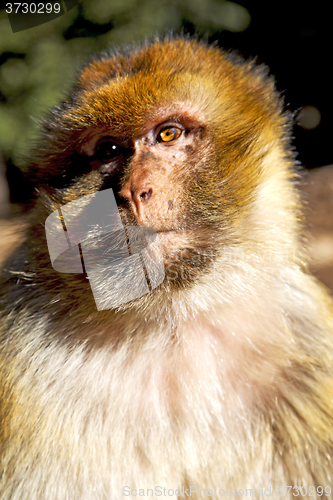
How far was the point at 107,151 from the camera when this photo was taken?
4.10 feet

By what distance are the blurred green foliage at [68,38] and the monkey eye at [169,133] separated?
36 centimetres

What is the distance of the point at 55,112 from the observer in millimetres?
1367

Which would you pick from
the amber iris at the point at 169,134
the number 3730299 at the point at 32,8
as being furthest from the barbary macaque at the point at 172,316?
the number 3730299 at the point at 32,8

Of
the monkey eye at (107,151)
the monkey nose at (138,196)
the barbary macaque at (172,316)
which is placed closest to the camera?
the monkey nose at (138,196)

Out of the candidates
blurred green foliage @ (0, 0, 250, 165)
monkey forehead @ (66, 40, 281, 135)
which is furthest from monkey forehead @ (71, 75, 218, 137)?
blurred green foliage @ (0, 0, 250, 165)

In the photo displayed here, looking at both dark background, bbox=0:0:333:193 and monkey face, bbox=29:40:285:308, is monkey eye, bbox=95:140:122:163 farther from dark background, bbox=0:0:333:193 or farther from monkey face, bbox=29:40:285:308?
dark background, bbox=0:0:333:193

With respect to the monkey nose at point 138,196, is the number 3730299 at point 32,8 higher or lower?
higher

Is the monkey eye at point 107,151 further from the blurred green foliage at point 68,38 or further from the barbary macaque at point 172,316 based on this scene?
the blurred green foliage at point 68,38

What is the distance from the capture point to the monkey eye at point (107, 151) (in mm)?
1245

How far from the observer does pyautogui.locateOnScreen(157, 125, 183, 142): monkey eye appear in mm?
1192

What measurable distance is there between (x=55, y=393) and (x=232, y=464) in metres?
0.61

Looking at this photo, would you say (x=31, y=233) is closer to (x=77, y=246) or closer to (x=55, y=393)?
(x=77, y=246)

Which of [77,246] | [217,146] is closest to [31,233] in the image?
[77,246]

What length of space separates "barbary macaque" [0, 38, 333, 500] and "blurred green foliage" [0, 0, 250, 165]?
8 cm
